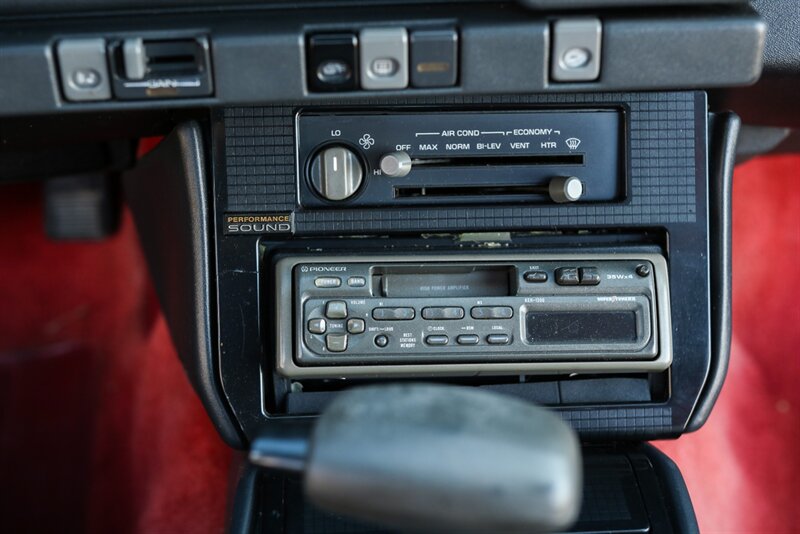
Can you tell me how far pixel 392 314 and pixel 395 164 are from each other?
7.1 inches

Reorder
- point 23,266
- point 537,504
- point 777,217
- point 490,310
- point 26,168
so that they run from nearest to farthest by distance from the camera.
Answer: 1. point 537,504
2. point 490,310
3. point 26,168
4. point 777,217
5. point 23,266

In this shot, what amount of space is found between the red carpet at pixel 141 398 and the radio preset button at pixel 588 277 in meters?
0.46

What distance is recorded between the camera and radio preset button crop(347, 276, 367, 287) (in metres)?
1.00

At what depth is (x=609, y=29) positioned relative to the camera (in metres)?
0.86

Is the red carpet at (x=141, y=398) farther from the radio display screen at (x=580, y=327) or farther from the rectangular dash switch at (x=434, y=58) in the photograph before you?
the rectangular dash switch at (x=434, y=58)

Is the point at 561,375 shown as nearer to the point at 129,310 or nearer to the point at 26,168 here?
the point at 26,168

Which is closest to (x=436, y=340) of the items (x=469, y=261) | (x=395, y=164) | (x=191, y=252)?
(x=469, y=261)

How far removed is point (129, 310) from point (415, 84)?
4.07ft

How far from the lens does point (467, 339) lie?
39.1 inches

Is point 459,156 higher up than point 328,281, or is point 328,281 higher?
point 459,156

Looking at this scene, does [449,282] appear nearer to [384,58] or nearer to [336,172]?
[336,172]

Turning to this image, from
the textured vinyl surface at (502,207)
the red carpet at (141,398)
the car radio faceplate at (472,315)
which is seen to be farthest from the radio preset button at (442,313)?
the red carpet at (141,398)

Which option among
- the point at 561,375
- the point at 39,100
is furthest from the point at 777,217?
the point at 39,100

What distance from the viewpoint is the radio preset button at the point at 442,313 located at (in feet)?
3.27
